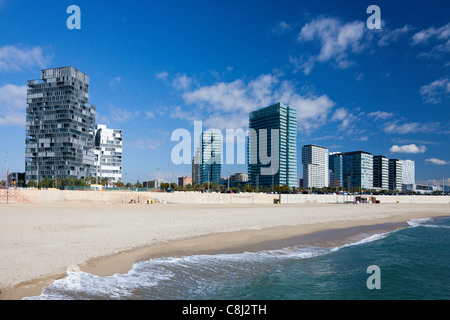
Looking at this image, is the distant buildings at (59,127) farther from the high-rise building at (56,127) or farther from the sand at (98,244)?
the sand at (98,244)

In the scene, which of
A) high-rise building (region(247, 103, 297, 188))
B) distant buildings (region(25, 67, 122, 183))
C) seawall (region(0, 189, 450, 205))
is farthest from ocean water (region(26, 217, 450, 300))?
high-rise building (region(247, 103, 297, 188))

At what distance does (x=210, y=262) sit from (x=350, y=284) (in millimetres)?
6227

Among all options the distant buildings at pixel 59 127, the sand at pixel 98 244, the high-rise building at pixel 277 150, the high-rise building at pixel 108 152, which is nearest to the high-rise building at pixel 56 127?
the distant buildings at pixel 59 127

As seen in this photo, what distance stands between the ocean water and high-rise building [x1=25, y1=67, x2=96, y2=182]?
131321 mm

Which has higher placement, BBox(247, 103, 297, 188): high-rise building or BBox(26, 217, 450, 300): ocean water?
BBox(247, 103, 297, 188): high-rise building

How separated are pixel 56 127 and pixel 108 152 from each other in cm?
3033

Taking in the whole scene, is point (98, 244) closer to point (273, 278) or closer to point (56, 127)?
point (273, 278)

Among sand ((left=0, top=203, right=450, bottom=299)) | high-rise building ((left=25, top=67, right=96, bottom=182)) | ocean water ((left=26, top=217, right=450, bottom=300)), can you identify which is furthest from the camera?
high-rise building ((left=25, top=67, right=96, bottom=182))

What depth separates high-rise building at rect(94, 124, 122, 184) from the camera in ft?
498

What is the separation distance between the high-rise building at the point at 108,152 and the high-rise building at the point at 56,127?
1465 cm

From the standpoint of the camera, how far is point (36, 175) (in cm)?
12712

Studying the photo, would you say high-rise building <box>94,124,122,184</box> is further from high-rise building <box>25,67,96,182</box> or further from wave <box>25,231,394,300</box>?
wave <box>25,231,394,300</box>

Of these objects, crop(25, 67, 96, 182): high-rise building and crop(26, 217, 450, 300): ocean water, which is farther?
crop(25, 67, 96, 182): high-rise building

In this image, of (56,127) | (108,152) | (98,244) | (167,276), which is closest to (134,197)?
(98,244)
